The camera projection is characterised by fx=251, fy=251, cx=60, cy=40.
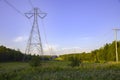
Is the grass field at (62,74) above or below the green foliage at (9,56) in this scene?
below

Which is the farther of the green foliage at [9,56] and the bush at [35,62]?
the green foliage at [9,56]

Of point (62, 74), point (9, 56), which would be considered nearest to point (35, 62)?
point (62, 74)

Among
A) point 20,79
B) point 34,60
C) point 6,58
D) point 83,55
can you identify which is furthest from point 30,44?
point 83,55

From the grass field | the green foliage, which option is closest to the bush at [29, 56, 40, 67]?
the grass field

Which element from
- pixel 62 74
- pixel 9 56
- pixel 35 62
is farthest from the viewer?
pixel 9 56

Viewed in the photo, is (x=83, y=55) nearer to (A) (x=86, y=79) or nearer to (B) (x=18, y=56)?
(B) (x=18, y=56)

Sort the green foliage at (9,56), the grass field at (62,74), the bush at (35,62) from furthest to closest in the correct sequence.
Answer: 1. the green foliage at (9,56)
2. the bush at (35,62)
3. the grass field at (62,74)

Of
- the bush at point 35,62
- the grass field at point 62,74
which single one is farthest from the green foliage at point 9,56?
the grass field at point 62,74

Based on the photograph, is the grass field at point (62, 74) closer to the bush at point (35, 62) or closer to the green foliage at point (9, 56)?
the bush at point (35, 62)

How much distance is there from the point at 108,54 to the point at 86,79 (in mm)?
74715

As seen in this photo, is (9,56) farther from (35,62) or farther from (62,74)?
(62,74)

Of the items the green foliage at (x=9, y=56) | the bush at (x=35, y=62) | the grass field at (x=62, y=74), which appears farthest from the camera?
the green foliage at (x=9, y=56)

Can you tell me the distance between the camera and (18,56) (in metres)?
99.4

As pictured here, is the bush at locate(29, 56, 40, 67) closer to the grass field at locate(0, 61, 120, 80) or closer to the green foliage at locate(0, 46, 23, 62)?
the grass field at locate(0, 61, 120, 80)
